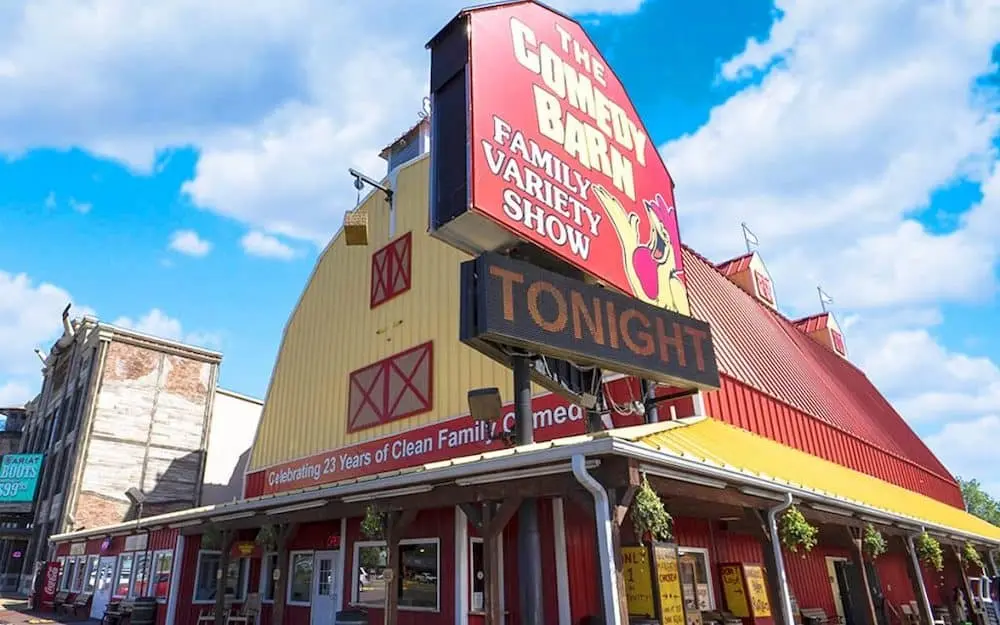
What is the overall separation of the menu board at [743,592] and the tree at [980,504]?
83.1 m

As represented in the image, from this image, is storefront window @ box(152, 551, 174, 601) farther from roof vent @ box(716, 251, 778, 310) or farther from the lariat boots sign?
roof vent @ box(716, 251, 778, 310)

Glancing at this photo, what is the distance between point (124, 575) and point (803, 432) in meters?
A: 19.9

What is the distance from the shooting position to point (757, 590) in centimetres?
1154

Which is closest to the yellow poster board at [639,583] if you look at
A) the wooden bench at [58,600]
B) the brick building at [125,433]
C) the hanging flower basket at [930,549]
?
the hanging flower basket at [930,549]

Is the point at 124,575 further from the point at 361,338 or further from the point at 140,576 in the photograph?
the point at 361,338

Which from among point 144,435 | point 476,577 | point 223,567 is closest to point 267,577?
point 223,567

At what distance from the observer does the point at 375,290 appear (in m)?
17.7

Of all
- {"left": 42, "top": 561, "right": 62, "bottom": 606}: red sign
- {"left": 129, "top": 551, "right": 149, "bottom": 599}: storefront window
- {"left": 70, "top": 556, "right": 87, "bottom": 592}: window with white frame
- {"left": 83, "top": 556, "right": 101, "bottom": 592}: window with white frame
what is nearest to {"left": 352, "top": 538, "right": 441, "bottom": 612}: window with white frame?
{"left": 129, "top": 551, "right": 149, "bottom": 599}: storefront window

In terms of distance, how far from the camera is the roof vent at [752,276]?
2244 cm

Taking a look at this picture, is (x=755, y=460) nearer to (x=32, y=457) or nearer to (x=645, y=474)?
(x=645, y=474)

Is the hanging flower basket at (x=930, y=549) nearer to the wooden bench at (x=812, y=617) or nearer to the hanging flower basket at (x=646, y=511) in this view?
the wooden bench at (x=812, y=617)

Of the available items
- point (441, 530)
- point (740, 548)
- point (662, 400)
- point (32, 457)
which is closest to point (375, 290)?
point (441, 530)

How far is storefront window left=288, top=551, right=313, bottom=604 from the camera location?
45.4ft

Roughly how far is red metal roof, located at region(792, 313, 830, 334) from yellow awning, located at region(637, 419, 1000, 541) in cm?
1191
